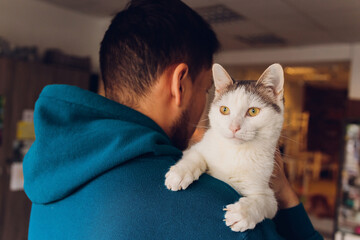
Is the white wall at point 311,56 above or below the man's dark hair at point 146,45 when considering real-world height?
below

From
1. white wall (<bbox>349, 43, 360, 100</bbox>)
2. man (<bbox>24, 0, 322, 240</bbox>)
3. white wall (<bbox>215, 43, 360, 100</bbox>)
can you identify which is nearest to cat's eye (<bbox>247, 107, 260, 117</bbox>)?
man (<bbox>24, 0, 322, 240</bbox>)

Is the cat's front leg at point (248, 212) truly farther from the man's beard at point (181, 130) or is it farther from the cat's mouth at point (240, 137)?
the man's beard at point (181, 130)

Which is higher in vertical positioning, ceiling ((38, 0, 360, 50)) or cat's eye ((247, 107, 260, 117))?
ceiling ((38, 0, 360, 50))

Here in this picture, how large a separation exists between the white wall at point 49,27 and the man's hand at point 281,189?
354cm

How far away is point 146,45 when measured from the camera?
0.77m

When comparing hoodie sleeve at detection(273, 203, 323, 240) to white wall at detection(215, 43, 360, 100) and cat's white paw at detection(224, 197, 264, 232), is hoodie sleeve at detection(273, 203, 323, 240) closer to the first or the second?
cat's white paw at detection(224, 197, 264, 232)

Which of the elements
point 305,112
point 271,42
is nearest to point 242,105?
point 271,42

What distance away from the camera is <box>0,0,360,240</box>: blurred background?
3.18 m

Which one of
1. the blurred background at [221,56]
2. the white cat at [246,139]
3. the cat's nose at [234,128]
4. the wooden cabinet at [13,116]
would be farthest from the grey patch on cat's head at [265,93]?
the wooden cabinet at [13,116]

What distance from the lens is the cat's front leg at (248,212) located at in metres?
0.57

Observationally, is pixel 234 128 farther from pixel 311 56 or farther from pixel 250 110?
pixel 311 56

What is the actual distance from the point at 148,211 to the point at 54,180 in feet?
0.73

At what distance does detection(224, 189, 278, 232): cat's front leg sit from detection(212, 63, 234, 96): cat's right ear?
0.29 metres

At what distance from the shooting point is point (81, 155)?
658 millimetres
